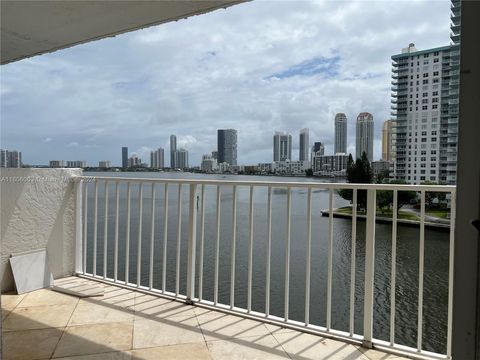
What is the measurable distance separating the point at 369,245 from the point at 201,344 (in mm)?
1258

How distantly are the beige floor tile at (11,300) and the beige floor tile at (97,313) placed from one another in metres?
0.51

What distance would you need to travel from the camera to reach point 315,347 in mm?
2141

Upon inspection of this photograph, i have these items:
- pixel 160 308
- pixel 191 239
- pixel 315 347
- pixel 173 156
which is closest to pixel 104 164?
pixel 191 239

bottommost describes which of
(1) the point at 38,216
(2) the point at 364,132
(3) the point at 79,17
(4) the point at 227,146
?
(1) the point at 38,216

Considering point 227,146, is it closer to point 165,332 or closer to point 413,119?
point 413,119

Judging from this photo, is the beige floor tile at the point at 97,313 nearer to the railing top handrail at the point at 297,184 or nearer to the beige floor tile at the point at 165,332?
the beige floor tile at the point at 165,332

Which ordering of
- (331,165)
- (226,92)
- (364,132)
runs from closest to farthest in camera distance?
1. (331,165)
2. (364,132)
3. (226,92)

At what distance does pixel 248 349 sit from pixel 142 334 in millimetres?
737

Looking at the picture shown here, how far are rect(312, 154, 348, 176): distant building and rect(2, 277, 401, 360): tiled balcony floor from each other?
4.74m

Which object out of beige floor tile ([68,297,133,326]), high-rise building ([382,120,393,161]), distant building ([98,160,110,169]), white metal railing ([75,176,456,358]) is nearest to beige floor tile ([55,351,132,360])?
beige floor tile ([68,297,133,326])

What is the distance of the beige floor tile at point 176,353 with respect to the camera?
1989 millimetres

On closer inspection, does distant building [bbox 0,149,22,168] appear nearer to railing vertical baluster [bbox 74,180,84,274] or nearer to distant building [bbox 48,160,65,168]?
distant building [bbox 48,160,65,168]

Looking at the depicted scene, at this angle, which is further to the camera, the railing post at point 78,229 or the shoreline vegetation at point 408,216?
the railing post at point 78,229

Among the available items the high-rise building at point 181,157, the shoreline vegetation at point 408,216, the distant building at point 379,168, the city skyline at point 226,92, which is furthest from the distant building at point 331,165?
the high-rise building at point 181,157
